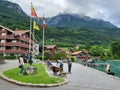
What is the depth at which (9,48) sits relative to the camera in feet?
322

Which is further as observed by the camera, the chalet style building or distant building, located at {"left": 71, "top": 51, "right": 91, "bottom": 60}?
distant building, located at {"left": 71, "top": 51, "right": 91, "bottom": 60}

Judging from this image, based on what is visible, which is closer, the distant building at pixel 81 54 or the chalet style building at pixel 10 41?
the chalet style building at pixel 10 41

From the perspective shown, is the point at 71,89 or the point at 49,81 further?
the point at 49,81

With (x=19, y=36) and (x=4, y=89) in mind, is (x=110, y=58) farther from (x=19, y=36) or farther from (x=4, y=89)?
(x=4, y=89)

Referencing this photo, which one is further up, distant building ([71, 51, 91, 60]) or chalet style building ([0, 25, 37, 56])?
chalet style building ([0, 25, 37, 56])

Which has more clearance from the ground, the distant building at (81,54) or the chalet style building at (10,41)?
the chalet style building at (10,41)

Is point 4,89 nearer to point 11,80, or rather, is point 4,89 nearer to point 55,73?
point 11,80

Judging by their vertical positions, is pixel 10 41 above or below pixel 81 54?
above

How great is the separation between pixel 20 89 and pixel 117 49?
579ft

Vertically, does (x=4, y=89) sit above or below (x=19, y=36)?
below

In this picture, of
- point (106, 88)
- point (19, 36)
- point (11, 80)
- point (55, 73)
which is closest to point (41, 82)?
point (11, 80)

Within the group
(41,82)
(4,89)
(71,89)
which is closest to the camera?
(4,89)

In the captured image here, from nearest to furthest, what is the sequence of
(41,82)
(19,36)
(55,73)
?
(41,82) → (55,73) → (19,36)

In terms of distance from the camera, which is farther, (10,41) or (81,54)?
(81,54)
